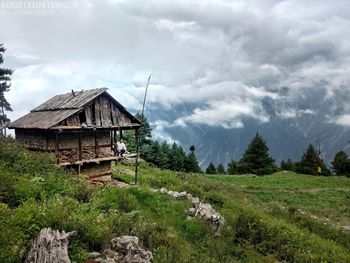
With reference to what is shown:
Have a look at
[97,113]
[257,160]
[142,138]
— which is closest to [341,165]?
[257,160]

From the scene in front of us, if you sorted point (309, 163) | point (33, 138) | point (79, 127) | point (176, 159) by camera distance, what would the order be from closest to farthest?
point (79, 127), point (33, 138), point (176, 159), point (309, 163)

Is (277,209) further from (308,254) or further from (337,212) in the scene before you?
(308,254)

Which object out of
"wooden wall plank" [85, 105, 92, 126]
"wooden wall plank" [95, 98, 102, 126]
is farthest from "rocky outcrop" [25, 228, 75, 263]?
"wooden wall plank" [95, 98, 102, 126]

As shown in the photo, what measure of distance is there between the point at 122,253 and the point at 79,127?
47.9 ft

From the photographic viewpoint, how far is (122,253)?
10.2 meters

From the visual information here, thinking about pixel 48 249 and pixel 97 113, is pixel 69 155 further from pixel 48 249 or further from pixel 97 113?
pixel 48 249

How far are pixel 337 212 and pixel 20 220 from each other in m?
27.7

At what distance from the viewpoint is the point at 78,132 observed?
24344 mm

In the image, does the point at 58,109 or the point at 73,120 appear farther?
the point at 58,109

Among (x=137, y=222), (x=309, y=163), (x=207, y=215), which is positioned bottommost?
(x=207, y=215)

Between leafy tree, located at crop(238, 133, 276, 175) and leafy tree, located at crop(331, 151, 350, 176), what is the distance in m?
11.4

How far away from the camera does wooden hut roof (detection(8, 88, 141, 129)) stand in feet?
76.4

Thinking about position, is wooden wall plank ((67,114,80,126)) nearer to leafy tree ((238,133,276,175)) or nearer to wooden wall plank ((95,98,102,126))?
wooden wall plank ((95,98,102,126))

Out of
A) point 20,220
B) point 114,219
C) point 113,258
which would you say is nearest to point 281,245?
point 114,219
